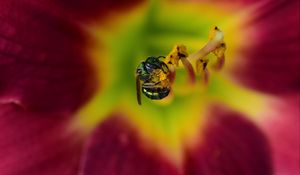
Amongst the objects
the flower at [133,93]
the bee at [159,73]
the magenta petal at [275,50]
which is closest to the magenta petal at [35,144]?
the flower at [133,93]

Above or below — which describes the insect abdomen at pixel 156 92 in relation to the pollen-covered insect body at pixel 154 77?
below

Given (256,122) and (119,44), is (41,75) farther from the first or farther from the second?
(256,122)

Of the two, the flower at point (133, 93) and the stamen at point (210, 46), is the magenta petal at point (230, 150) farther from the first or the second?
the stamen at point (210, 46)

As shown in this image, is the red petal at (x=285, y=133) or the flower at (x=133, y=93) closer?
the flower at (x=133, y=93)

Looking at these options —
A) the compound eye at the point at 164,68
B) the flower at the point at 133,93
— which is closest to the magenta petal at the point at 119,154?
the flower at the point at 133,93

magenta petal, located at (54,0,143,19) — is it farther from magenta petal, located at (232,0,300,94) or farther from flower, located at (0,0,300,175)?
magenta petal, located at (232,0,300,94)

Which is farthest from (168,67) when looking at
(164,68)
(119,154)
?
(119,154)

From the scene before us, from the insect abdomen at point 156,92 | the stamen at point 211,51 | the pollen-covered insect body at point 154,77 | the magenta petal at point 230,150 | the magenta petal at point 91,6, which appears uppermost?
the magenta petal at point 91,6

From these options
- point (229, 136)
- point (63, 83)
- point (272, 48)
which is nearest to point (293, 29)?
point (272, 48)
